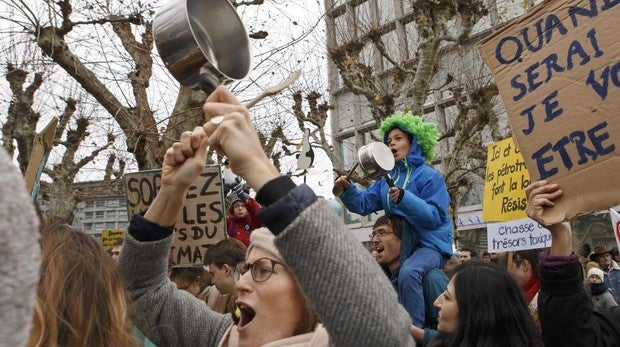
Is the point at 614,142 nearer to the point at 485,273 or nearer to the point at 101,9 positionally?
the point at 485,273

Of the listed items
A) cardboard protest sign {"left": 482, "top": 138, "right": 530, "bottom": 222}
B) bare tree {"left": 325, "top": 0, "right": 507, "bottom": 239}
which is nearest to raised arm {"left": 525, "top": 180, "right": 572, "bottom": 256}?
cardboard protest sign {"left": 482, "top": 138, "right": 530, "bottom": 222}

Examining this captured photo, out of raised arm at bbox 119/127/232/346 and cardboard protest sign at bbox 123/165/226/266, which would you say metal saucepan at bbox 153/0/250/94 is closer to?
raised arm at bbox 119/127/232/346

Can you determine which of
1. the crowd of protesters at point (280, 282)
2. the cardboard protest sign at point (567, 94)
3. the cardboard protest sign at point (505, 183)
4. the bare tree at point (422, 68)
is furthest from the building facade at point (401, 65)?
the cardboard protest sign at point (567, 94)

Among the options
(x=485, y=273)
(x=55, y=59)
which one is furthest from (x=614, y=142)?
(x=55, y=59)

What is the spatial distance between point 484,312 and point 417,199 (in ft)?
4.17

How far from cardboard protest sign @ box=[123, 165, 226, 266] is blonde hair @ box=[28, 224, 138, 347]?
2787 mm

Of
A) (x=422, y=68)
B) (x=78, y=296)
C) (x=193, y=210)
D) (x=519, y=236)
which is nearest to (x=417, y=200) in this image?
(x=193, y=210)

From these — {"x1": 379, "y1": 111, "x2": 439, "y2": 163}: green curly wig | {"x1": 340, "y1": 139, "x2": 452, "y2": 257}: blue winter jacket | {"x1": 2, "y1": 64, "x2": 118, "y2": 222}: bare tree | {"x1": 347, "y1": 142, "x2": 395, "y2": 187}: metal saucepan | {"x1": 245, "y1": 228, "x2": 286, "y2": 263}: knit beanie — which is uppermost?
{"x1": 2, "y1": 64, "x2": 118, "y2": 222}: bare tree

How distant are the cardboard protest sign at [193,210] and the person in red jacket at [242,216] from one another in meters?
0.51

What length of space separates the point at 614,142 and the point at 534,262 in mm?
1700

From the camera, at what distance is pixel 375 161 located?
3.97 m

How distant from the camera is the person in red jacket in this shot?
5219mm

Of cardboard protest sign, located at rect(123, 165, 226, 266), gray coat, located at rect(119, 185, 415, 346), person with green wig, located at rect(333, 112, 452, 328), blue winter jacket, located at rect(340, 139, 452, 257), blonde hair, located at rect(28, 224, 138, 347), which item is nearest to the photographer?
gray coat, located at rect(119, 185, 415, 346)

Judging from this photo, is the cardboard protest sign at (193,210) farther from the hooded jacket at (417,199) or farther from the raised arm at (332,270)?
the raised arm at (332,270)
